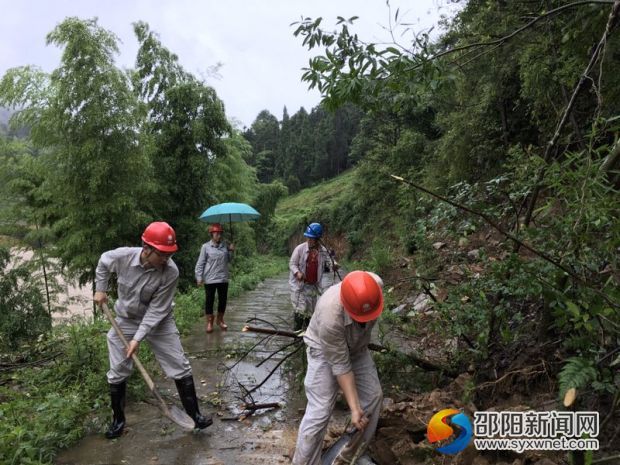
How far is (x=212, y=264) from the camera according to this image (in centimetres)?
755

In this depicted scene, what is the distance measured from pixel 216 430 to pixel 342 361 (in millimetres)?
1937

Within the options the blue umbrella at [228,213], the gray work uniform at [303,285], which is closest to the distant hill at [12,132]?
the blue umbrella at [228,213]

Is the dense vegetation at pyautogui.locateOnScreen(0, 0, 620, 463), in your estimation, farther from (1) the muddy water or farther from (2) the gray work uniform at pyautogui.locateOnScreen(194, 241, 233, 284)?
(2) the gray work uniform at pyautogui.locateOnScreen(194, 241, 233, 284)

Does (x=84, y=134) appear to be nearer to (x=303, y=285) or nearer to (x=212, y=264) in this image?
(x=212, y=264)

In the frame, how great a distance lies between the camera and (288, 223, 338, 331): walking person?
6.18 meters

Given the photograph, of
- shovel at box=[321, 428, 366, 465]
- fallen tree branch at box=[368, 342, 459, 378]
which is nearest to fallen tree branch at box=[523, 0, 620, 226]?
fallen tree branch at box=[368, 342, 459, 378]

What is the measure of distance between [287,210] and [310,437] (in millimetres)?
48510

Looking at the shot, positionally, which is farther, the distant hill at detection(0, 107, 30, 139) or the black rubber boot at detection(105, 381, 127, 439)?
the distant hill at detection(0, 107, 30, 139)

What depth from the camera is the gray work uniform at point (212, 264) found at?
7551mm

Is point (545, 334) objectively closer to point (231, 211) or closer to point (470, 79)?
point (231, 211)

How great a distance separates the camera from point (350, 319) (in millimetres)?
3057

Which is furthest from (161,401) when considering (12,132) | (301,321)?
(12,132)

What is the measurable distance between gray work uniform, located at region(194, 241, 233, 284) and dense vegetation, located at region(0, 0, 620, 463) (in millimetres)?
2299

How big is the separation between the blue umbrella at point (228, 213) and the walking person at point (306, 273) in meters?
2.16
